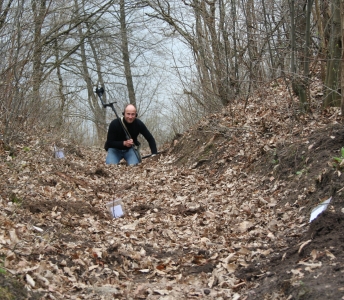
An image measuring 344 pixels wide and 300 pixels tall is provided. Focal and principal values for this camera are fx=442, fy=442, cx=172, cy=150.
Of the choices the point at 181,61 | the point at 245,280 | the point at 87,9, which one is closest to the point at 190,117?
the point at 181,61

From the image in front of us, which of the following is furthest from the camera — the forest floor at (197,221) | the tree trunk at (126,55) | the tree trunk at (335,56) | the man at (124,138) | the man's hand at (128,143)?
the tree trunk at (126,55)

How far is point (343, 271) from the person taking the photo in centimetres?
291

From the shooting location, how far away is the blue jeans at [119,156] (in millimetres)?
10039

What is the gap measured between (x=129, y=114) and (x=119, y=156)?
104cm

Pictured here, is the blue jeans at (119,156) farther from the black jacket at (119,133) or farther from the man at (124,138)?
the black jacket at (119,133)

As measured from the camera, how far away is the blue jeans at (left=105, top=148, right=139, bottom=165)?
10039 mm

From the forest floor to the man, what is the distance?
1.31 metres

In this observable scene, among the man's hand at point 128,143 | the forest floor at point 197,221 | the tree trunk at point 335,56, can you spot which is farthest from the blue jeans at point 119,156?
the tree trunk at point 335,56

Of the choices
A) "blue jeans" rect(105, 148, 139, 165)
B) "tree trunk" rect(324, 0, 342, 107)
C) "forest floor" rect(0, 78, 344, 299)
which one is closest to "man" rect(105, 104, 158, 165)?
"blue jeans" rect(105, 148, 139, 165)

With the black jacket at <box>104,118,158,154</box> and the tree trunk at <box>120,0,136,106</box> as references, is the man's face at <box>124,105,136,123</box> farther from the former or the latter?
the tree trunk at <box>120,0,136,106</box>

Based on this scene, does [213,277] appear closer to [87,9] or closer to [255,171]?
[255,171]

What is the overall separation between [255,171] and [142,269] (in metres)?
3.07

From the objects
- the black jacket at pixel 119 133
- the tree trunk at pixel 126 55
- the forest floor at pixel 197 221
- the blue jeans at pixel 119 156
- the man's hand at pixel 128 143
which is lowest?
the forest floor at pixel 197 221

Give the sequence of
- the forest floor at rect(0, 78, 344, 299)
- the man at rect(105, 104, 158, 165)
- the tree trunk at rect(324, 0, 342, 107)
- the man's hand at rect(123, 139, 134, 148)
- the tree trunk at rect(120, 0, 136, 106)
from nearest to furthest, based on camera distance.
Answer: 1. the forest floor at rect(0, 78, 344, 299)
2. the tree trunk at rect(324, 0, 342, 107)
3. the man's hand at rect(123, 139, 134, 148)
4. the man at rect(105, 104, 158, 165)
5. the tree trunk at rect(120, 0, 136, 106)
